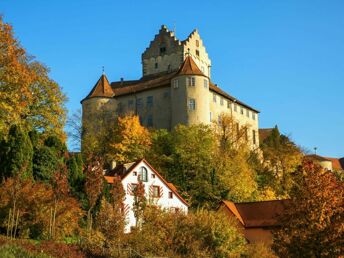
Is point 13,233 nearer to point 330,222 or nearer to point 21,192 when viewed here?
point 21,192

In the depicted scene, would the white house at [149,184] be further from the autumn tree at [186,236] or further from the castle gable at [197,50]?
the castle gable at [197,50]

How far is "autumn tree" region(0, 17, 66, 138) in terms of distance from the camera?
43062 mm

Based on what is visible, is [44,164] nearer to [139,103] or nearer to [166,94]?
[166,94]

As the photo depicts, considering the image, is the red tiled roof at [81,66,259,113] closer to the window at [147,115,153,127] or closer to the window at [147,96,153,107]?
the window at [147,96,153,107]

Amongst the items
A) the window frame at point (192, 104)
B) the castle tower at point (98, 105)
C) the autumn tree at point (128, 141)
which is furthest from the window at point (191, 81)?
the castle tower at point (98, 105)

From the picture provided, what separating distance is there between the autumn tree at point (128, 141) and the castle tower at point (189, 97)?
24.4 feet

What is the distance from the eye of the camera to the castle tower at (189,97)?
2904 inches

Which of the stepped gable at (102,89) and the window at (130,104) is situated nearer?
the stepped gable at (102,89)

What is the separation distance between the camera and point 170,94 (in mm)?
77562

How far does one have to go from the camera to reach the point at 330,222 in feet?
90.3

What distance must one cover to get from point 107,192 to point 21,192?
1041 centimetres

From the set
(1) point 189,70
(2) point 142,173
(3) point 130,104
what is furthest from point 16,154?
(3) point 130,104

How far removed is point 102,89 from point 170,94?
10.6 meters

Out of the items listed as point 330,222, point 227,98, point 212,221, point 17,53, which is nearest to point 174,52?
point 227,98
